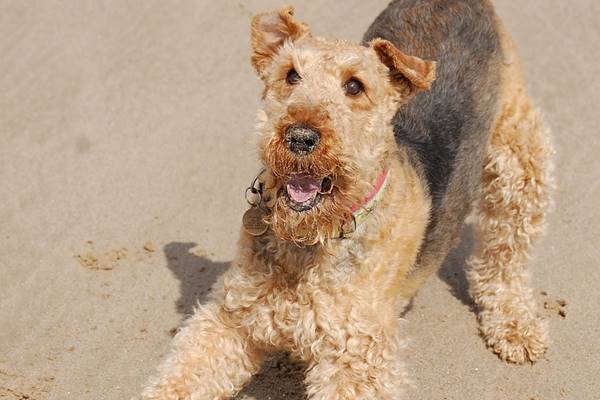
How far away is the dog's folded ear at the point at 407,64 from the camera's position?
3254mm

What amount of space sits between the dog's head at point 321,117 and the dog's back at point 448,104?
0.55m

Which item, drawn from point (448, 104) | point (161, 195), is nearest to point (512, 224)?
point (448, 104)

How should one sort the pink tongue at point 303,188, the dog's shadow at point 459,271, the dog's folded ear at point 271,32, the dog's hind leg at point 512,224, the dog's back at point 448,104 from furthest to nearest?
1. the dog's shadow at point 459,271
2. the dog's hind leg at point 512,224
3. the dog's back at point 448,104
4. the dog's folded ear at point 271,32
5. the pink tongue at point 303,188

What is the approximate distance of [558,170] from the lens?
6.14 metres

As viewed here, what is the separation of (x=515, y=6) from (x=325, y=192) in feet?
20.6

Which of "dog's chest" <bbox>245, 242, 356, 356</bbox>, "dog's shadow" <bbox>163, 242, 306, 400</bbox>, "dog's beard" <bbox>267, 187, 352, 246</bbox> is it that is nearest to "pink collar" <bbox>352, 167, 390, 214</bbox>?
"dog's beard" <bbox>267, 187, 352, 246</bbox>

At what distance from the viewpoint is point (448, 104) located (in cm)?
401

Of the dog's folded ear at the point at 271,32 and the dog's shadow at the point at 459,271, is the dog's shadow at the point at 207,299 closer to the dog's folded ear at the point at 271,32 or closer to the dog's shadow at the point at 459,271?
the dog's folded ear at the point at 271,32

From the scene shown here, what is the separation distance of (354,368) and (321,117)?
116 centimetres

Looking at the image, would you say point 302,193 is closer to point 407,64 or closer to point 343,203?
point 343,203

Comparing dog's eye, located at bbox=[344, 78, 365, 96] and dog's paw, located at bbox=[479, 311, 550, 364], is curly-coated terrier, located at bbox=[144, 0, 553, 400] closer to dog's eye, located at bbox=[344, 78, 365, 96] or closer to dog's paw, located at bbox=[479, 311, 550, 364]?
dog's eye, located at bbox=[344, 78, 365, 96]

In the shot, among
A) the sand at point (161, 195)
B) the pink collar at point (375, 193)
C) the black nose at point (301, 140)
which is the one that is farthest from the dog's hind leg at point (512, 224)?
the black nose at point (301, 140)

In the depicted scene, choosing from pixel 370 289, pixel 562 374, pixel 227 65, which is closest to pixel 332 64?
pixel 370 289

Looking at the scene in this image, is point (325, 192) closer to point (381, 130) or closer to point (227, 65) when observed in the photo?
point (381, 130)
